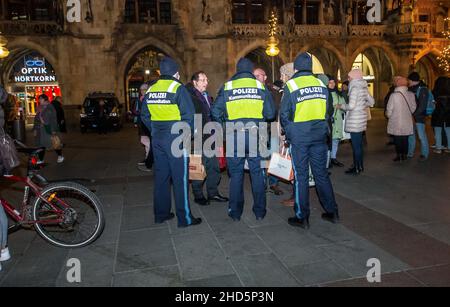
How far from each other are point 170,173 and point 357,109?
442cm

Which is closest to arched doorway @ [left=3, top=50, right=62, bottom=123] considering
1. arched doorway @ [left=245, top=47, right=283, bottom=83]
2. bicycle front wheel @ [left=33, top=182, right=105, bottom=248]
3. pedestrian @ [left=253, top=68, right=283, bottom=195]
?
arched doorway @ [left=245, top=47, right=283, bottom=83]

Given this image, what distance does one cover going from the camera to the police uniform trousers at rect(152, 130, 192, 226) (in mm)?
5148

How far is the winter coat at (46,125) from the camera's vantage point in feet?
33.3

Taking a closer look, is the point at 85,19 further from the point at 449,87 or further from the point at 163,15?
the point at 449,87

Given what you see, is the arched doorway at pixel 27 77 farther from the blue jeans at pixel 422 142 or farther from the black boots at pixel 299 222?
the black boots at pixel 299 222

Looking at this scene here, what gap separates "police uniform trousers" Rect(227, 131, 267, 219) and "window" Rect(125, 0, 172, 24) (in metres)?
22.0

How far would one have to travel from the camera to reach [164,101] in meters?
5.03

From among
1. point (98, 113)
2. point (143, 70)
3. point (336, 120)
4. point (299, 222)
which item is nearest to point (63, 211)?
point (299, 222)

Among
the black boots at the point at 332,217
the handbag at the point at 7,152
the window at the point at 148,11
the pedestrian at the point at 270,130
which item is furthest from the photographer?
the window at the point at 148,11

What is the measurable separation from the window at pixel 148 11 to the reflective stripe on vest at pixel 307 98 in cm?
2224

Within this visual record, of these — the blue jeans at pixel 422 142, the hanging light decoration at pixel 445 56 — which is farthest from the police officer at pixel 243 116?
the hanging light decoration at pixel 445 56

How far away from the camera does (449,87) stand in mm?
9914

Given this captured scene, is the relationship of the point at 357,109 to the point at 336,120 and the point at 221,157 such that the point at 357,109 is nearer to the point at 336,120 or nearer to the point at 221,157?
the point at 336,120

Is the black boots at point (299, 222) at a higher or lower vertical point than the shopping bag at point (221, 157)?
lower
